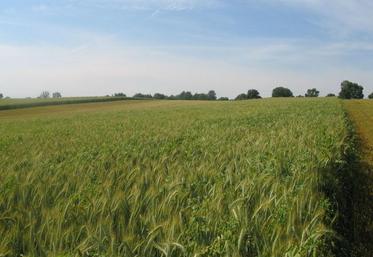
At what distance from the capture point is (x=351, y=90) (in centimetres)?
12056

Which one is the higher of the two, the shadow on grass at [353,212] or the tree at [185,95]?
the shadow on grass at [353,212]

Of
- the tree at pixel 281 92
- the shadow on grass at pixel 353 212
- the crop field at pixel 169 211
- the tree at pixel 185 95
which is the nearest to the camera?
the crop field at pixel 169 211

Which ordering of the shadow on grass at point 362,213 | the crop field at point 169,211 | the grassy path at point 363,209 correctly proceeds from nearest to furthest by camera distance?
the crop field at point 169,211
the shadow on grass at point 362,213
the grassy path at point 363,209

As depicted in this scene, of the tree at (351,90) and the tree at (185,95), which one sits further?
the tree at (185,95)

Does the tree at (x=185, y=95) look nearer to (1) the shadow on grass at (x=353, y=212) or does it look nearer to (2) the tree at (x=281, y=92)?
(2) the tree at (x=281, y=92)

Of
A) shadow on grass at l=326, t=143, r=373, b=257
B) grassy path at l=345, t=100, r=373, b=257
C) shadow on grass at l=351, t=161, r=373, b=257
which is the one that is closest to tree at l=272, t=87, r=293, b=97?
grassy path at l=345, t=100, r=373, b=257

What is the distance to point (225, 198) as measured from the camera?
4.75 m

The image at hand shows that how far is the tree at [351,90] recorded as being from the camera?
118 metres

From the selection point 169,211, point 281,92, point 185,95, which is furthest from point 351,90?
point 169,211

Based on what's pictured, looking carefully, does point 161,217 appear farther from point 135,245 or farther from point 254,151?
point 254,151

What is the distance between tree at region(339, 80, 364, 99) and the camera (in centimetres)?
11829

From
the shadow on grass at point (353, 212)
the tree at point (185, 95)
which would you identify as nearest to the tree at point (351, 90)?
the tree at point (185, 95)

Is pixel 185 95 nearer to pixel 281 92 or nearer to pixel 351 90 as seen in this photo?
pixel 281 92

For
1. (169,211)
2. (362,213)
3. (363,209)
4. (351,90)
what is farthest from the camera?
(351,90)
